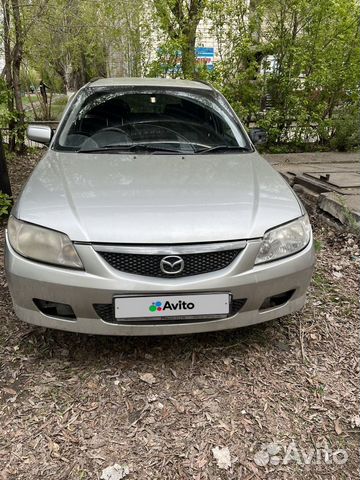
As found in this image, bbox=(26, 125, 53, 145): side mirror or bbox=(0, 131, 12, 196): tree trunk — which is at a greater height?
bbox=(26, 125, 53, 145): side mirror

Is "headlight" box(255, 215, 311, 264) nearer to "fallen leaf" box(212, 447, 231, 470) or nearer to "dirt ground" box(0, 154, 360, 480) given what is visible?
"dirt ground" box(0, 154, 360, 480)

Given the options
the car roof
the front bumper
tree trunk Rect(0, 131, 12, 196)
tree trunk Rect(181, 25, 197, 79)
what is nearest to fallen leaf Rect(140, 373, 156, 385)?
the front bumper

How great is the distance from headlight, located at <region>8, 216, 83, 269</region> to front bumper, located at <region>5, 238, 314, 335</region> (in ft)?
0.10

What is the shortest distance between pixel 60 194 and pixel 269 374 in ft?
4.58

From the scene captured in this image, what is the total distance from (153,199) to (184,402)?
966 mm

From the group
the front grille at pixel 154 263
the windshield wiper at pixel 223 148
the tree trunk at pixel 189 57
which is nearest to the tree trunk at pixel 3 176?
the windshield wiper at pixel 223 148

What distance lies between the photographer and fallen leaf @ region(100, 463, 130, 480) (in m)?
1.49

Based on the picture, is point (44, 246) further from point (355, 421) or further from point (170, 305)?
point (355, 421)

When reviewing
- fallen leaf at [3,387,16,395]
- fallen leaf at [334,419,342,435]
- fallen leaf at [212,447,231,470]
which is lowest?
fallen leaf at [334,419,342,435]

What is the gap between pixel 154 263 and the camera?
1.72m

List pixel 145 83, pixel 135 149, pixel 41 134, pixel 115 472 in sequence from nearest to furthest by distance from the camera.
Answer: pixel 115 472 < pixel 135 149 < pixel 41 134 < pixel 145 83

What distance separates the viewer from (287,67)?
6.65 metres

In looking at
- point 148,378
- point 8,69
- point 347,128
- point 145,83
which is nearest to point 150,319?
point 148,378

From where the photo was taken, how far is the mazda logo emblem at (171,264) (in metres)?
1.71
